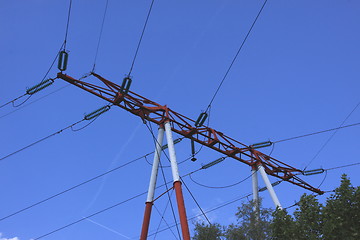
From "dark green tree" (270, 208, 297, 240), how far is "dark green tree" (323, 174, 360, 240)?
1.28m

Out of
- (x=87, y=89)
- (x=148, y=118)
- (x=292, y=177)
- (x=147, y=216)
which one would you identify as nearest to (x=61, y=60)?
(x=87, y=89)

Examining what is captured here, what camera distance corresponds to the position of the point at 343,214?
14766 millimetres

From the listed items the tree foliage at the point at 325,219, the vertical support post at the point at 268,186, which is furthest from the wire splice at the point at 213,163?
the tree foliage at the point at 325,219

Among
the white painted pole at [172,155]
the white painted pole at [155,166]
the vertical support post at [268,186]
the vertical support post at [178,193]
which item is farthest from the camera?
the vertical support post at [268,186]

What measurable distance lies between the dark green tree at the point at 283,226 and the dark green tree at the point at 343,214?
1.28m

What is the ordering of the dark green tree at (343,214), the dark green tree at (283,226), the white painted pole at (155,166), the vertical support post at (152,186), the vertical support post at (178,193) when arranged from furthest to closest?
the white painted pole at (155,166) → the vertical support post at (152,186) → the vertical support post at (178,193) → the dark green tree at (283,226) → the dark green tree at (343,214)

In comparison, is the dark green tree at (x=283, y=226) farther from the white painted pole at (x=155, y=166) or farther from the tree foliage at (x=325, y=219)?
the white painted pole at (x=155, y=166)

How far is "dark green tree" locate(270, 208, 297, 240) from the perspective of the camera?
15.4 metres

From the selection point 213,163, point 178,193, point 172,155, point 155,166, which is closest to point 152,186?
point 155,166

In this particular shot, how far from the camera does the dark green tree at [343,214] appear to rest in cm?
1412

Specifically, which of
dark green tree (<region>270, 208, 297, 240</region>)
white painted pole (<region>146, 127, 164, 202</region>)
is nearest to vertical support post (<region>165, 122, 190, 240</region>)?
white painted pole (<region>146, 127, 164, 202</region>)

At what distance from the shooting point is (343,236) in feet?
46.1

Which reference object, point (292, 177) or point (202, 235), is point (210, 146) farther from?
point (292, 177)

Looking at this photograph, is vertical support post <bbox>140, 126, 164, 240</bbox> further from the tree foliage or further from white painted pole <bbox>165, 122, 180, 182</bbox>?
the tree foliage
